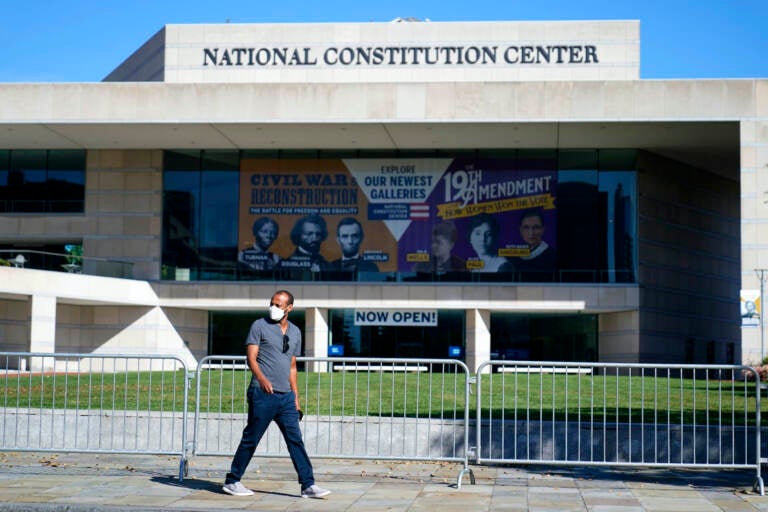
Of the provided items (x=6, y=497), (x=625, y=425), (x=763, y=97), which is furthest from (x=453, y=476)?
(x=763, y=97)

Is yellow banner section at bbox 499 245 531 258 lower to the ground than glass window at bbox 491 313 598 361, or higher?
higher

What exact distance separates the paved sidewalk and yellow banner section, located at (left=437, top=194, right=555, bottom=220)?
2767 centimetres

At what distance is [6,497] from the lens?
9.42 metres

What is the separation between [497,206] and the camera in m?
39.8

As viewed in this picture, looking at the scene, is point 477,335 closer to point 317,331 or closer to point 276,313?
point 317,331

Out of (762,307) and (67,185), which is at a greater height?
(67,185)

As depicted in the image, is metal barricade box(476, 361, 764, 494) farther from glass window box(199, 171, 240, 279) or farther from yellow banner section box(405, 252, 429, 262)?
glass window box(199, 171, 240, 279)

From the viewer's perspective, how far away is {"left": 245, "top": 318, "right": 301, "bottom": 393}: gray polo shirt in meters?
9.77

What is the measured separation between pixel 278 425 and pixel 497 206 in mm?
30840

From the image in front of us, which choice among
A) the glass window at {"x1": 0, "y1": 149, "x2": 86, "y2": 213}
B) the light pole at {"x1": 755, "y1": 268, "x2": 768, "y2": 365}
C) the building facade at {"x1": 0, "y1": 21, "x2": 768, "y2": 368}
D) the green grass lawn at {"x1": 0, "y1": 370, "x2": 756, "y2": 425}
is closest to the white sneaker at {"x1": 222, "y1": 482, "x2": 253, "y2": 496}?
the green grass lawn at {"x1": 0, "y1": 370, "x2": 756, "y2": 425}

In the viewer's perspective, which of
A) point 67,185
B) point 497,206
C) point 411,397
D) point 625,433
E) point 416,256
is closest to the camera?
point 625,433

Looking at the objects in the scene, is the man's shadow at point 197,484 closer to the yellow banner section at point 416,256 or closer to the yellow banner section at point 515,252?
the yellow banner section at point 416,256

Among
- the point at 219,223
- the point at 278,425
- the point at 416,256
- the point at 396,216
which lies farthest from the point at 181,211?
the point at 278,425

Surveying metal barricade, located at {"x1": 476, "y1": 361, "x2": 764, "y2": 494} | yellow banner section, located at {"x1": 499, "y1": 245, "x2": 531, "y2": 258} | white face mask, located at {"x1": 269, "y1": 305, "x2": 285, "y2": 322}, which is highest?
yellow banner section, located at {"x1": 499, "y1": 245, "x2": 531, "y2": 258}
